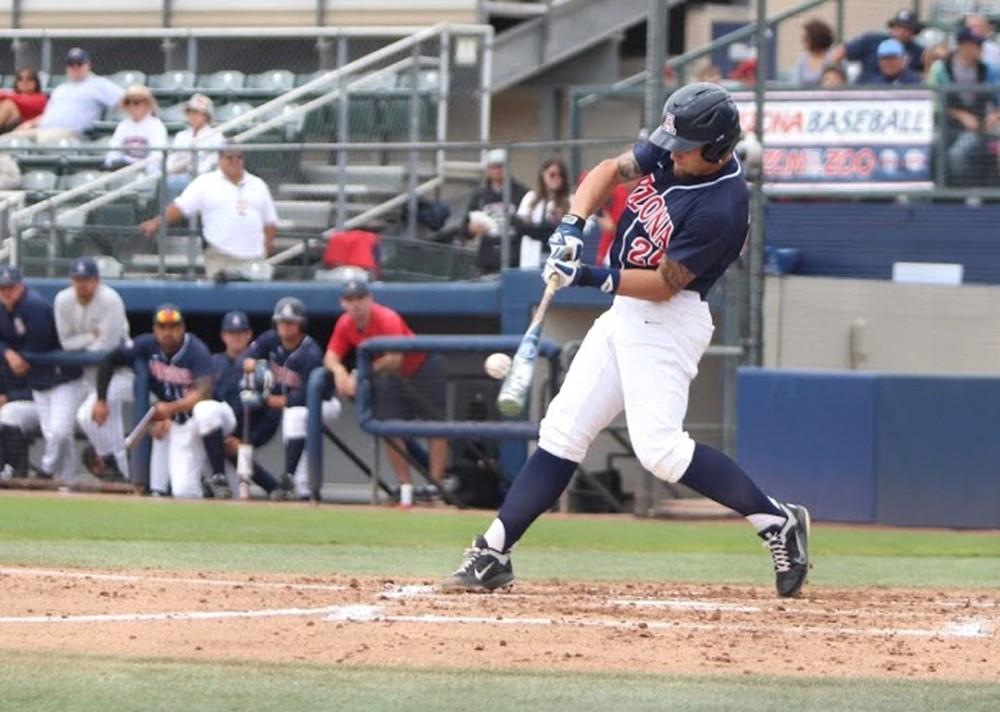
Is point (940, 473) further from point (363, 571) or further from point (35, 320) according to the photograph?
point (35, 320)

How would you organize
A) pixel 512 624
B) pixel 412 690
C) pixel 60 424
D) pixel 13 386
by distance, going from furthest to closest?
pixel 13 386 → pixel 60 424 → pixel 512 624 → pixel 412 690

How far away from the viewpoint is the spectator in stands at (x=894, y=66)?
14570 mm

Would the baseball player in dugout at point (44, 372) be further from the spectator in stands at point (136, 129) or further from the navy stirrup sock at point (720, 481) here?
the navy stirrup sock at point (720, 481)

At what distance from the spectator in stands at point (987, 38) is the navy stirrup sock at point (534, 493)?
26.8ft

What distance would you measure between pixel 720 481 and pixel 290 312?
7.11 meters

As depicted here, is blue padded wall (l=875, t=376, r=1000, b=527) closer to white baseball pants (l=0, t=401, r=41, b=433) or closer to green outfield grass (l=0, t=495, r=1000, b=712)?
green outfield grass (l=0, t=495, r=1000, b=712)

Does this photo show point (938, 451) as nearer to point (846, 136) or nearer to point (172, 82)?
point (846, 136)

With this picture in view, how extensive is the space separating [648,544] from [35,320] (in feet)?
18.2

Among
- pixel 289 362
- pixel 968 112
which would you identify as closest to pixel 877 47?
pixel 968 112

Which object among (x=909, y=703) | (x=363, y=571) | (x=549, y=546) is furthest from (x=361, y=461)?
(x=909, y=703)

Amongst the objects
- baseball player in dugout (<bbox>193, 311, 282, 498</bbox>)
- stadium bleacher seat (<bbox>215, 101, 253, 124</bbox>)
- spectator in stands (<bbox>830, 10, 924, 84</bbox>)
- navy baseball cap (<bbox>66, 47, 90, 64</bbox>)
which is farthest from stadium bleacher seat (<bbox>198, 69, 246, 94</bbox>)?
spectator in stands (<bbox>830, 10, 924, 84</bbox>)

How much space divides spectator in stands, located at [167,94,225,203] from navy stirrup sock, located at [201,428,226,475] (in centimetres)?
195

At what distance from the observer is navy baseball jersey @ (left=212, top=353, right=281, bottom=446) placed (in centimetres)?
1422

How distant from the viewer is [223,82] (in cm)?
1805
